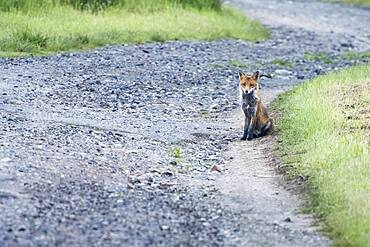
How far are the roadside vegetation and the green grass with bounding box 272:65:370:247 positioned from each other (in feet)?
19.7

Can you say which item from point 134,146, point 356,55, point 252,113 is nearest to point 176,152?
point 134,146

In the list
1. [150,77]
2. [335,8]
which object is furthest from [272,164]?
[335,8]

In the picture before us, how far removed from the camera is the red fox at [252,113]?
14156 millimetres

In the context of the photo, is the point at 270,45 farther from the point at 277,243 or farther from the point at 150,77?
the point at 277,243

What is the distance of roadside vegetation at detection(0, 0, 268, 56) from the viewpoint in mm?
21328

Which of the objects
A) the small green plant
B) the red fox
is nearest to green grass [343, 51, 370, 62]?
the red fox

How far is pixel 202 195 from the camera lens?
10.6 metres

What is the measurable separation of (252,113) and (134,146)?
2.05 m

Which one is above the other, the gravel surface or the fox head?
the fox head

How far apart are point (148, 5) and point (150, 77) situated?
304 inches

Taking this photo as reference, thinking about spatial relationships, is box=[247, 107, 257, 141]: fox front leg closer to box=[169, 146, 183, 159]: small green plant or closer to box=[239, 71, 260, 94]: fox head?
box=[239, 71, 260, 94]: fox head

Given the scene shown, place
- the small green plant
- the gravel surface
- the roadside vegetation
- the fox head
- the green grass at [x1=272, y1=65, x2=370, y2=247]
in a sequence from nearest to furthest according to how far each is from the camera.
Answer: the gravel surface, the green grass at [x1=272, y1=65, x2=370, y2=247], the small green plant, the fox head, the roadside vegetation

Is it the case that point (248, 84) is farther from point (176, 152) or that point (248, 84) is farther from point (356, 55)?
point (356, 55)

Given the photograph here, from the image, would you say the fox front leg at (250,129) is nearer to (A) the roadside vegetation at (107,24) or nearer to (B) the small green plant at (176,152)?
(B) the small green plant at (176,152)
